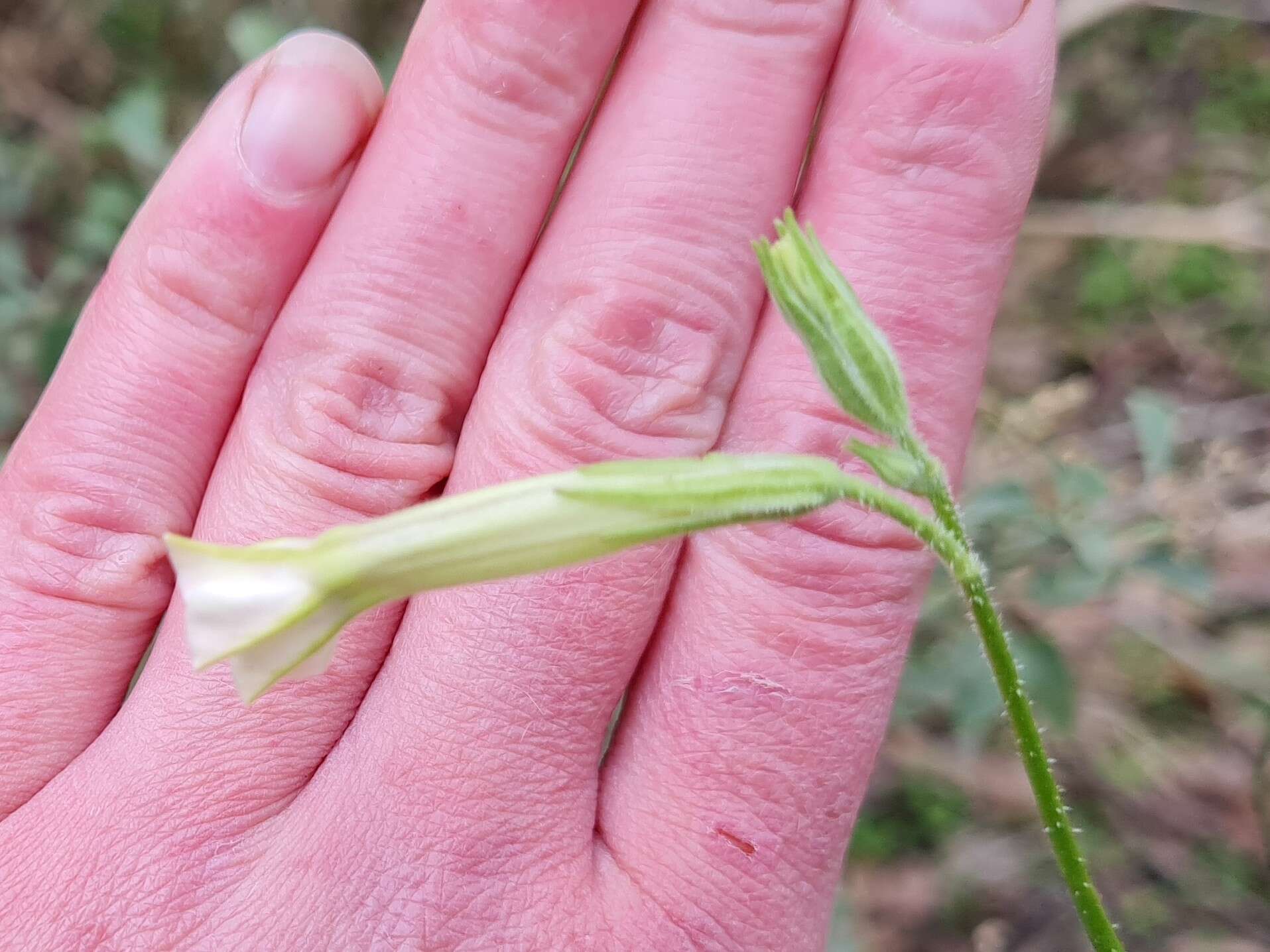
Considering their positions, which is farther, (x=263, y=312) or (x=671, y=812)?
(x=263, y=312)

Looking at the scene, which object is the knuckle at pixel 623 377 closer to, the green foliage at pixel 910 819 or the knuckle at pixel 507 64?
the knuckle at pixel 507 64

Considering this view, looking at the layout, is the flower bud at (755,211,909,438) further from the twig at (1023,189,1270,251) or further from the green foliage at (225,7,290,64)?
the twig at (1023,189,1270,251)

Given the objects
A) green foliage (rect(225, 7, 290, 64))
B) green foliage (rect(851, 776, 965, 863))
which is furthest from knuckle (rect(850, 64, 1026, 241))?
green foliage (rect(851, 776, 965, 863))

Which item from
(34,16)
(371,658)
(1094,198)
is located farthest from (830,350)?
(34,16)

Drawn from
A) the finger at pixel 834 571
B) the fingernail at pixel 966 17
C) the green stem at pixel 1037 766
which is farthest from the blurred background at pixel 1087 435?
the green stem at pixel 1037 766

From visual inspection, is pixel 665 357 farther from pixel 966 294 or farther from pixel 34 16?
pixel 34 16

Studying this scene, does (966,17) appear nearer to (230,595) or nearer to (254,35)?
(230,595)
